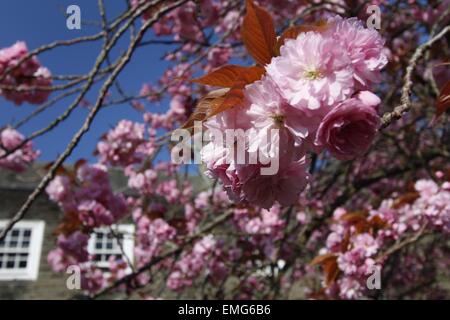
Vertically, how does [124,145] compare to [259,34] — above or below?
above

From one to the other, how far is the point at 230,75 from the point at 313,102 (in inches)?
6.5

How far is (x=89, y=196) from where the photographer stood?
2529mm

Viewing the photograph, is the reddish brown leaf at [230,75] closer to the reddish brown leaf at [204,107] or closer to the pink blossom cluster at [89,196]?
the reddish brown leaf at [204,107]

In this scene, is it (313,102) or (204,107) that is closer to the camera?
(313,102)

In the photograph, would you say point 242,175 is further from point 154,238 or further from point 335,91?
point 154,238

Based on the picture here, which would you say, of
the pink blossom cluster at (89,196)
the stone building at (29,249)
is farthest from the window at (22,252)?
the pink blossom cluster at (89,196)

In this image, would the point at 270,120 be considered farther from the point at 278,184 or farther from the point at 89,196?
the point at 89,196

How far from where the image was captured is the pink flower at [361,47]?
2.24ft

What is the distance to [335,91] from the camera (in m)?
0.66

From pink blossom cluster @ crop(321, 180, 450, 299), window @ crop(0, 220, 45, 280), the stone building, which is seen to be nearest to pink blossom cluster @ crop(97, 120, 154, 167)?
pink blossom cluster @ crop(321, 180, 450, 299)

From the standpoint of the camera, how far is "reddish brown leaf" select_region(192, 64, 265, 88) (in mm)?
707

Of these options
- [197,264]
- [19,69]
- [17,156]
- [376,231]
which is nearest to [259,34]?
[376,231]
